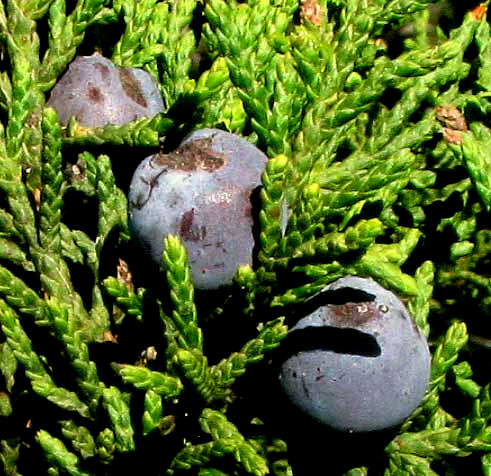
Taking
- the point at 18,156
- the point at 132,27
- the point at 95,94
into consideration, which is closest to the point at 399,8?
the point at 132,27

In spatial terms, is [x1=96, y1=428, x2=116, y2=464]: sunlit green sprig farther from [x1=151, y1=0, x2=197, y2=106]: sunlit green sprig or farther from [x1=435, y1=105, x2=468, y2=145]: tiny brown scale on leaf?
[x1=435, y1=105, x2=468, y2=145]: tiny brown scale on leaf

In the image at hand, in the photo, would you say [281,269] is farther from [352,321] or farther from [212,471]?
[212,471]

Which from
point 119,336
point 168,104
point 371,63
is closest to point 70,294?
point 119,336

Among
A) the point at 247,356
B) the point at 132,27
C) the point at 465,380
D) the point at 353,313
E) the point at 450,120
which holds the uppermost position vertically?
the point at 132,27

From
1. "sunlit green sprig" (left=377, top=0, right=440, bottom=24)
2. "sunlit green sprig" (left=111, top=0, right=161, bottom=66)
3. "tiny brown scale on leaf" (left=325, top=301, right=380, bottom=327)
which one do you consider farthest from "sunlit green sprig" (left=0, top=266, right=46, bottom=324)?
"sunlit green sprig" (left=377, top=0, right=440, bottom=24)

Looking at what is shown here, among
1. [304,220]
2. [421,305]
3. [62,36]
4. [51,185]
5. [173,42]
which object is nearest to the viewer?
[304,220]

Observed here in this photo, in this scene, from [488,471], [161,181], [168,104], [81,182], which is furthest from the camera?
[168,104]

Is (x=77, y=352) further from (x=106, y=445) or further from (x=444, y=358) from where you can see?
(x=444, y=358)
